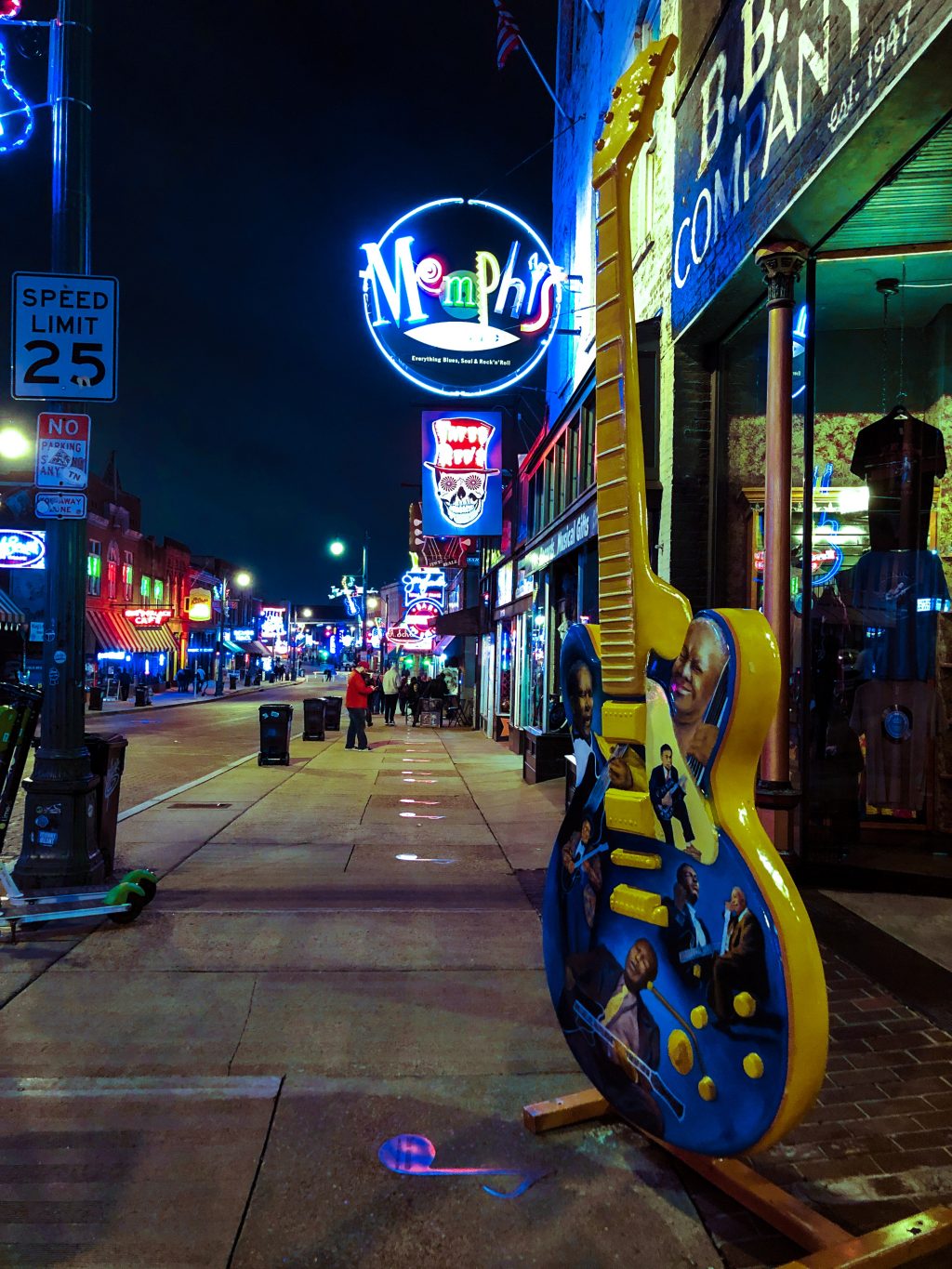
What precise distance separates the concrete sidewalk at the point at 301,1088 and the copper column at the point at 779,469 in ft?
7.12

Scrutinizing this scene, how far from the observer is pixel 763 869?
7.04 ft

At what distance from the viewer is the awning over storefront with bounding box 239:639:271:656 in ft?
278

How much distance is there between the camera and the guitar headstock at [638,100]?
3.08 metres

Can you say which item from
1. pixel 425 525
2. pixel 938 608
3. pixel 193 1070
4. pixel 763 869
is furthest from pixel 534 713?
pixel 763 869

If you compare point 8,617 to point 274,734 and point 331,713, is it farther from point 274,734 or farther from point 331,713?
point 274,734

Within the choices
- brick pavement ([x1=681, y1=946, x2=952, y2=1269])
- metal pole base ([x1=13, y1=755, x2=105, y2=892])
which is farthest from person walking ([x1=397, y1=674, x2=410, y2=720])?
brick pavement ([x1=681, y1=946, x2=952, y2=1269])

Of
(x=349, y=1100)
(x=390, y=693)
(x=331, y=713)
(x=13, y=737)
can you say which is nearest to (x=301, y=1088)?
(x=349, y=1100)

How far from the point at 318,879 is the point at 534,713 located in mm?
9706

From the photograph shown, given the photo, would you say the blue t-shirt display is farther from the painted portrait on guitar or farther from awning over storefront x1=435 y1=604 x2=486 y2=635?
awning over storefront x1=435 y1=604 x2=486 y2=635

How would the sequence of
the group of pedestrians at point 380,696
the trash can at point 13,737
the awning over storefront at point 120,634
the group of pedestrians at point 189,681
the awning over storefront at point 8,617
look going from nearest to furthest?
the trash can at point 13,737, the group of pedestrians at point 380,696, the awning over storefront at point 8,617, the awning over storefront at point 120,634, the group of pedestrians at point 189,681

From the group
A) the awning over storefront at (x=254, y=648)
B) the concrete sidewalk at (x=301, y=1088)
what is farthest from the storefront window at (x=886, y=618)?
the awning over storefront at (x=254, y=648)

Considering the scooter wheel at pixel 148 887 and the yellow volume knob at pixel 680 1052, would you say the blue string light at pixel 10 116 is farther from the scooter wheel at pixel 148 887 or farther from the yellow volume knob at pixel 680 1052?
the yellow volume knob at pixel 680 1052

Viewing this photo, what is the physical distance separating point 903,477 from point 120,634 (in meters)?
44.6

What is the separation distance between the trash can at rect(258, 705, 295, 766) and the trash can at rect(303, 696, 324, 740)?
4.94 meters
